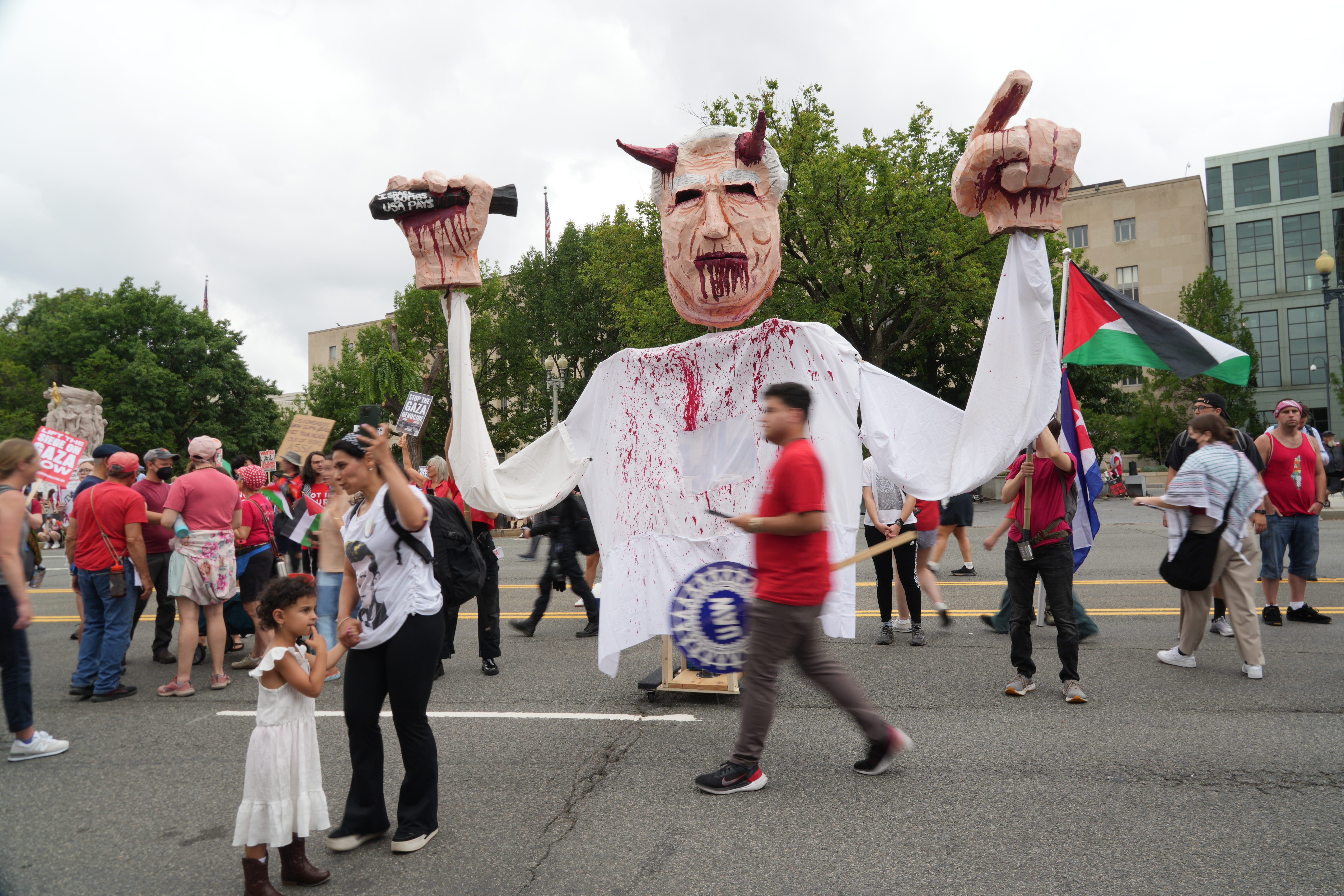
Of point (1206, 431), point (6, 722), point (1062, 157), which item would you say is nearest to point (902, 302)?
point (1206, 431)

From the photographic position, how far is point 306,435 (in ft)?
30.2

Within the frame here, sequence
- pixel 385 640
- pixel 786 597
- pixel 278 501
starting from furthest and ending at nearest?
pixel 278 501 → pixel 786 597 → pixel 385 640

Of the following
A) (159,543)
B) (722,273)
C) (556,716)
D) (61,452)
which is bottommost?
(556,716)

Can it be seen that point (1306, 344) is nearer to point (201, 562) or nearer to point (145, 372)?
point (201, 562)

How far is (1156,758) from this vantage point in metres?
3.94

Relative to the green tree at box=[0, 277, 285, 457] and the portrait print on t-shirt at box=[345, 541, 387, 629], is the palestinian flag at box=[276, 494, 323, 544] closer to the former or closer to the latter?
the portrait print on t-shirt at box=[345, 541, 387, 629]

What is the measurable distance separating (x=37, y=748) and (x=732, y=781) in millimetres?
3964

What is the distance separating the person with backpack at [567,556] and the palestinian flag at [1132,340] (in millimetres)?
3934

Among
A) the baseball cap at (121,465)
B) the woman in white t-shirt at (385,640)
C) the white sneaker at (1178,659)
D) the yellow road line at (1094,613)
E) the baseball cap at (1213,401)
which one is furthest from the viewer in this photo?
the yellow road line at (1094,613)

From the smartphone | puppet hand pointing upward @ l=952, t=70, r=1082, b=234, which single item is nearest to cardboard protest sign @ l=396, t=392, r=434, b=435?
the smartphone

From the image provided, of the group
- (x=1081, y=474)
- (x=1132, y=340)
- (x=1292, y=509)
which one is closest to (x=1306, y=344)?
(x=1292, y=509)

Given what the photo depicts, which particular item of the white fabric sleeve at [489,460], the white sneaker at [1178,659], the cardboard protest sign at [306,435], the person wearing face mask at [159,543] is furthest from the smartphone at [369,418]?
the cardboard protest sign at [306,435]

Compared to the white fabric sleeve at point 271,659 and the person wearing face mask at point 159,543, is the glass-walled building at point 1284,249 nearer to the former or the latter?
the person wearing face mask at point 159,543

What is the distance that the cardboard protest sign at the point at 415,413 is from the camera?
25.9 feet
